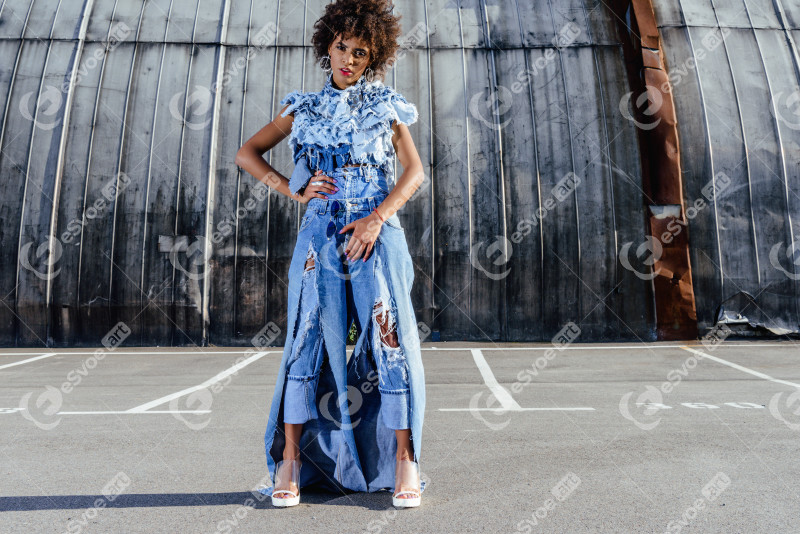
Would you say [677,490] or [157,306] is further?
[157,306]

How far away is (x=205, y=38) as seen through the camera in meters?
10.9

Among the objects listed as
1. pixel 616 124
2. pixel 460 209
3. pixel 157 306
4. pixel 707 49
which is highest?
pixel 707 49

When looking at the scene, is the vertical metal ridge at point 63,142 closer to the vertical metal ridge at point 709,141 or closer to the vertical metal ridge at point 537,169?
the vertical metal ridge at point 537,169

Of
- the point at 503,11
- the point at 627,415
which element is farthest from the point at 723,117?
the point at 627,415

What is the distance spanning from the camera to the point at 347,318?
9.39 feet

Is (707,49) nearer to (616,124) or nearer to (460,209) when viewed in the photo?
(616,124)

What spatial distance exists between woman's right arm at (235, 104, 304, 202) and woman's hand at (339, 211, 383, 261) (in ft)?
1.19

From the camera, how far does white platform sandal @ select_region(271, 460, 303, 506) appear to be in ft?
8.90

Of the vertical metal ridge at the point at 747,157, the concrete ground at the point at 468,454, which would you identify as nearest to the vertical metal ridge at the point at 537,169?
the concrete ground at the point at 468,454

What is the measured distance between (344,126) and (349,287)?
2.42 feet

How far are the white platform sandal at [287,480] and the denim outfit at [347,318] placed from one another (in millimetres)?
65

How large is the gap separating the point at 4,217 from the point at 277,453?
932 cm

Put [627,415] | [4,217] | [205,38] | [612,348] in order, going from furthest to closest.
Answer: [205,38], [4,217], [612,348], [627,415]

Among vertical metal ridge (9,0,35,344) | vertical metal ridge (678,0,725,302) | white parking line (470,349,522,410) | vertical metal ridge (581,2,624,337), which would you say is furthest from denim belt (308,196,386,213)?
vertical metal ridge (9,0,35,344)
